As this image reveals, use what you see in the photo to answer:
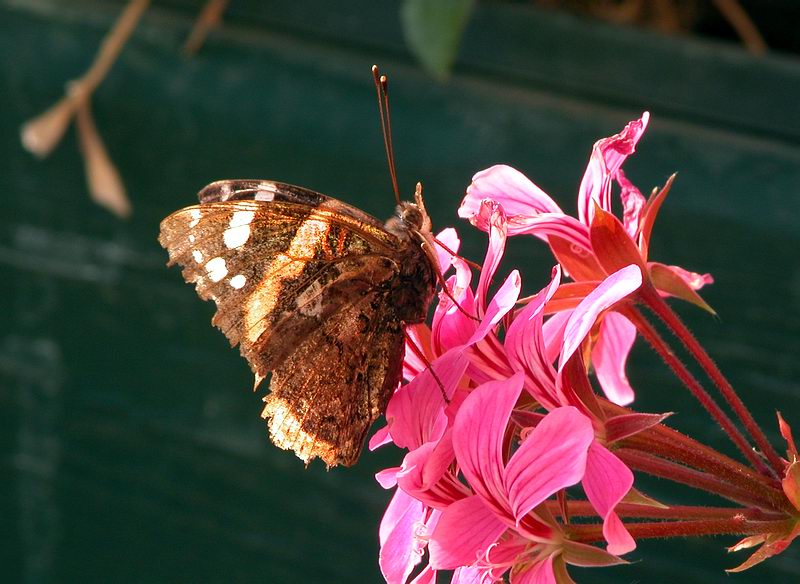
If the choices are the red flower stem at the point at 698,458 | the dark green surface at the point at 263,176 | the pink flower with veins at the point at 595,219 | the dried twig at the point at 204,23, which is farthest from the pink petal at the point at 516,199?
the dried twig at the point at 204,23

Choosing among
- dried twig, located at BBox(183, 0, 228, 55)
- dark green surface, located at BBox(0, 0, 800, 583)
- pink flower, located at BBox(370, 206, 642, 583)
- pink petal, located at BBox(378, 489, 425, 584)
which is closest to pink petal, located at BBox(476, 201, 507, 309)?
pink flower, located at BBox(370, 206, 642, 583)

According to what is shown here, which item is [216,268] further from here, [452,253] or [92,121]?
[92,121]

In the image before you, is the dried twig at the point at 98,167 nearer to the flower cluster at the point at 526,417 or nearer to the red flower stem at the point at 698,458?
the flower cluster at the point at 526,417

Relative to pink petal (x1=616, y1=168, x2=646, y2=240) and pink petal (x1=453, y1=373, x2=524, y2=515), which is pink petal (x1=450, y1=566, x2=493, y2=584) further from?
pink petal (x1=616, y1=168, x2=646, y2=240)

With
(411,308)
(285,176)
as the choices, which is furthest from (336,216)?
(285,176)

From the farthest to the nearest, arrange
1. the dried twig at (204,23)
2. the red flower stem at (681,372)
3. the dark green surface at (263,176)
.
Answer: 1. the dried twig at (204,23)
2. the dark green surface at (263,176)
3. the red flower stem at (681,372)

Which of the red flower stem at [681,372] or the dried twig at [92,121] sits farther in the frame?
the dried twig at [92,121]

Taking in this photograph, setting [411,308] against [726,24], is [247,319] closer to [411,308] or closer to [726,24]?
[411,308]
